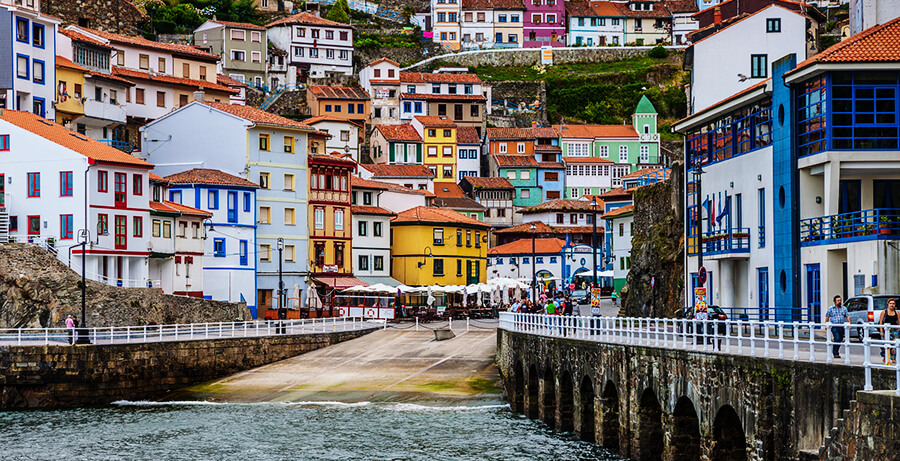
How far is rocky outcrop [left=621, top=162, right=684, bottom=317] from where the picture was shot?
222 feet

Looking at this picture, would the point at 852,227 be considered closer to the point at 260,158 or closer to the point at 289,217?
the point at 260,158

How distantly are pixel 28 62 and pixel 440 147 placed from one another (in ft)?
206

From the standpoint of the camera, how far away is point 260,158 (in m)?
88.7

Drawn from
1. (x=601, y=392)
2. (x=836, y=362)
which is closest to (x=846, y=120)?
(x=601, y=392)

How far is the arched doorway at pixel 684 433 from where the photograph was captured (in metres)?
30.4

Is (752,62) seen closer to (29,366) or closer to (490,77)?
(29,366)

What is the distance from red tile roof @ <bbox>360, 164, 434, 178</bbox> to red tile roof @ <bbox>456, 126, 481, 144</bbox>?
44.3 ft

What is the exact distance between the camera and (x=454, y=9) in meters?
180

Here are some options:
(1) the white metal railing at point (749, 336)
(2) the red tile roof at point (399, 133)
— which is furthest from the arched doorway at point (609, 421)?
(2) the red tile roof at point (399, 133)

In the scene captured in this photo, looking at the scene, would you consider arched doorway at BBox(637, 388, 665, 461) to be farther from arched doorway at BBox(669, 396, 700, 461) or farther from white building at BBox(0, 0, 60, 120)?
white building at BBox(0, 0, 60, 120)

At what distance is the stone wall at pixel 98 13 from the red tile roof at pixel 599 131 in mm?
49931

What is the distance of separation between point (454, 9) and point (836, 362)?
530ft

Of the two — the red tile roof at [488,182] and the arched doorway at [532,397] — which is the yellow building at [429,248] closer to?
the red tile roof at [488,182]

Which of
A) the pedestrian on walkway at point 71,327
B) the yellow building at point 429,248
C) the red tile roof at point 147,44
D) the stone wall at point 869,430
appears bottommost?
the pedestrian on walkway at point 71,327
